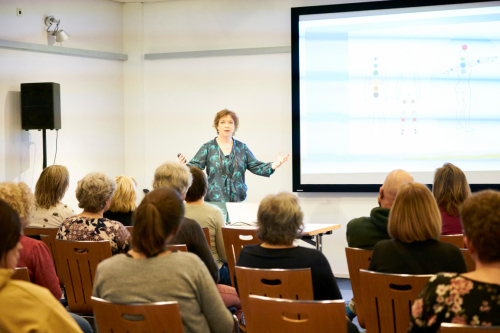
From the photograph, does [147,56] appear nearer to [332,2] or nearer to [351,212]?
[332,2]

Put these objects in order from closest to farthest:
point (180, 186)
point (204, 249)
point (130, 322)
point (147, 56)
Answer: point (130, 322) → point (204, 249) → point (180, 186) → point (147, 56)

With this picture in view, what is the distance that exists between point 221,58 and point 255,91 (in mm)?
609

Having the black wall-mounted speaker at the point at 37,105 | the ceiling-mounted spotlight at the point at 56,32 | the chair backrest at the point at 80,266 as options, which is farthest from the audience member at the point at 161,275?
the ceiling-mounted spotlight at the point at 56,32

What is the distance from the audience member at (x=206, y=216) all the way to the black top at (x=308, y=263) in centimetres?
91

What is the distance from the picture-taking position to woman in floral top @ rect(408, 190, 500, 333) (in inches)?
56.0

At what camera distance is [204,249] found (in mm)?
2520

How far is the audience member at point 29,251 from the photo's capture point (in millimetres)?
2357

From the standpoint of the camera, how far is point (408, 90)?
5.34 metres

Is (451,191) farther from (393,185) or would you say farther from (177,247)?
(177,247)

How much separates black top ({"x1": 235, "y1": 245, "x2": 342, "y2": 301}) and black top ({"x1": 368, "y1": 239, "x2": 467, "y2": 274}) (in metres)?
0.21

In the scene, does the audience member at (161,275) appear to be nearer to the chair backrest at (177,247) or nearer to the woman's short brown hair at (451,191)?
the chair backrest at (177,247)

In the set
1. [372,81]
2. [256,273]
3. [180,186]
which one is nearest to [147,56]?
[372,81]

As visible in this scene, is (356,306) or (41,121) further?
(41,121)

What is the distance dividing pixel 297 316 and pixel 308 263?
0.37 meters
